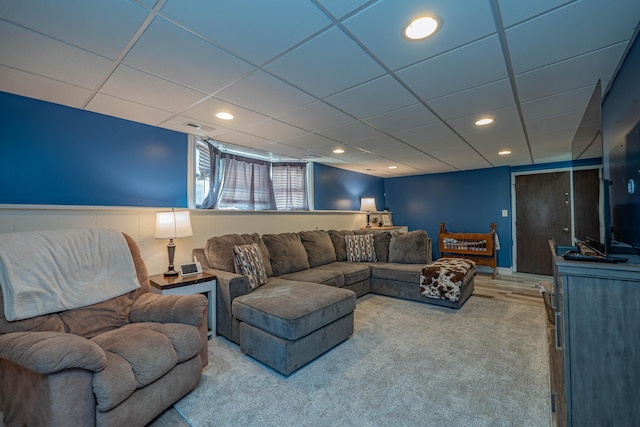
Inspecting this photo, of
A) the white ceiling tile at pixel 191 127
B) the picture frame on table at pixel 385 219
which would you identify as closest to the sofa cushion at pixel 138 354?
the white ceiling tile at pixel 191 127

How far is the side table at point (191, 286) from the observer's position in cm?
233

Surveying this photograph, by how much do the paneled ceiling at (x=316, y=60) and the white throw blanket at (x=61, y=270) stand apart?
113cm

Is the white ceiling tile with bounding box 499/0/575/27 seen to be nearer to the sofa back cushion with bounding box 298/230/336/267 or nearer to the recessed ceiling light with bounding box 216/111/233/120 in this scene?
the recessed ceiling light with bounding box 216/111/233/120

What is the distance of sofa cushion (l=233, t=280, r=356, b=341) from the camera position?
2068 millimetres

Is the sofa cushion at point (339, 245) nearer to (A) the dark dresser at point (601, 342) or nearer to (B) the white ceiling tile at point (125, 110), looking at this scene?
(B) the white ceiling tile at point (125, 110)

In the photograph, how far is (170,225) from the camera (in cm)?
263

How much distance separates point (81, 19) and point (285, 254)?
2748 mm

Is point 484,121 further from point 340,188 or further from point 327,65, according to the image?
point 340,188

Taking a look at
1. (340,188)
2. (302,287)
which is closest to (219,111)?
(302,287)

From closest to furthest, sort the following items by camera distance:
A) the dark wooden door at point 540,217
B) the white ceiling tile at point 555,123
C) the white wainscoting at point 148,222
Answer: the white wainscoting at point 148,222, the white ceiling tile at point 555,123, the dark wooden door at point 540,217

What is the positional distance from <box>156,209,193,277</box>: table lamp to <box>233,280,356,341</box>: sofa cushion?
0.84 meters

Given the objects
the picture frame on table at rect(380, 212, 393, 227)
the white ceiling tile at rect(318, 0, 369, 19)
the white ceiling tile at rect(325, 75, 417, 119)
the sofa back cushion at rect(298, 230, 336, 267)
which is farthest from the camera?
the picture frame on table at rect(380, 212, 393, 227)

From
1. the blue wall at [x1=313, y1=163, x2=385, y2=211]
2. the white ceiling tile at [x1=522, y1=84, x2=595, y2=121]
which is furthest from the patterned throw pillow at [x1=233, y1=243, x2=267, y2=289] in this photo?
the white ceiling tile at [x1=522, y1=84, x2=595, y2=121]

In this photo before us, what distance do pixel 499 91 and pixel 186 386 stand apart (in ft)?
10.2
